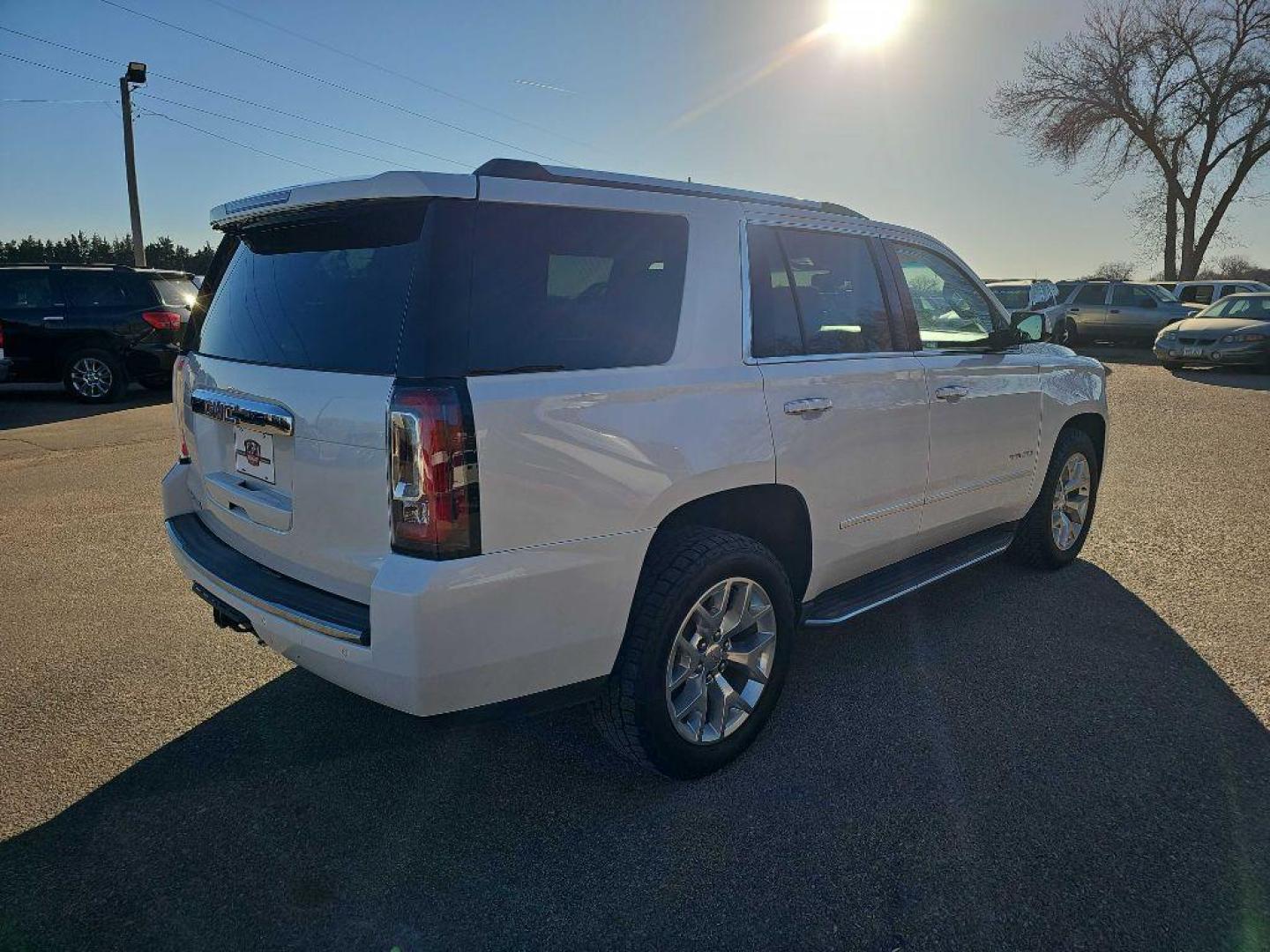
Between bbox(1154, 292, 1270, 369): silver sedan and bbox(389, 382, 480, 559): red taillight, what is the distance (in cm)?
1711

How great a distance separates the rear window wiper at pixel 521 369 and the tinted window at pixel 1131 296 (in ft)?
72.6

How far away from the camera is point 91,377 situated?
36.7 feet

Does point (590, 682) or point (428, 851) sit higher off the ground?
point (590, 682)

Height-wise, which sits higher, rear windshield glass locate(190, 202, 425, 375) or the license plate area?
rear windshield glass locate(190, 202, 425, 375)

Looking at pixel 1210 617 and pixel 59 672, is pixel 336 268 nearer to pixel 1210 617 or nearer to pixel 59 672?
pixel 59 672

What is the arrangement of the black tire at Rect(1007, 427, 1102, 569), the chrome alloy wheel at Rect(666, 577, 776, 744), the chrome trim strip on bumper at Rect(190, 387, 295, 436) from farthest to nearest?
the black tire at Rect(1007, 427, 1102, 569), the chrome alloy wheel at Rect(666, 577, 776, 744), the chrome trim strip on bumper at Rect(190, 387, 295, 436)

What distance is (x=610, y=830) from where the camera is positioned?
250 centimetres

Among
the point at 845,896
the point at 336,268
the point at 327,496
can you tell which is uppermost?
the point at 336,268

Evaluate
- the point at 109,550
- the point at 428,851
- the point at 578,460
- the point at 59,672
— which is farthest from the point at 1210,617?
the point at 109,550

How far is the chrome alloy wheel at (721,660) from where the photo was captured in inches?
104

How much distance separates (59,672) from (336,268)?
2293 mm

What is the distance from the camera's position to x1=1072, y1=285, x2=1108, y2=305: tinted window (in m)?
20.7

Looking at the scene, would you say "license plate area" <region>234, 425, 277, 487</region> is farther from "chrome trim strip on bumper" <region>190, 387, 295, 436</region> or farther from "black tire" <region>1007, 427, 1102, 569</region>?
"black tire" <region>1007, 427, 1102, 569</region>

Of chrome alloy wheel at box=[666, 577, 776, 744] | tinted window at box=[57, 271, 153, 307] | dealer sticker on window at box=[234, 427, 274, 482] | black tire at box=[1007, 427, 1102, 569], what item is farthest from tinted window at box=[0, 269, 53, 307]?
black tire at box=[1007, 427, 1102, 569]
